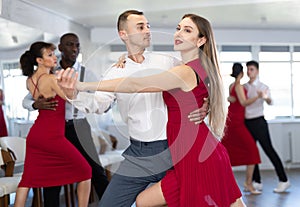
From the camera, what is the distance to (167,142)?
2840mm

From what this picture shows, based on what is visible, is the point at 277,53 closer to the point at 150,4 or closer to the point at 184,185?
the point at 150,4

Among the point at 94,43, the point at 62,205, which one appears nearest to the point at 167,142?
the point at 62,205

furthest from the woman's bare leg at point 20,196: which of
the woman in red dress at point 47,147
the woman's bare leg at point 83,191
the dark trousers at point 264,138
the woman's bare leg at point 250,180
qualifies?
the dark trousers at point 264,138

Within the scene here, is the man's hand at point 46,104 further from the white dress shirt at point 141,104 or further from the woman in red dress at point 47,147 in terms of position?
the white dress shirt at point 141,104

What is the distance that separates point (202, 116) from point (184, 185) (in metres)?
0.32

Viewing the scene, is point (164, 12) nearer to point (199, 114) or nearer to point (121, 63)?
point (121, 63)

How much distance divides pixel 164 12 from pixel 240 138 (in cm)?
225

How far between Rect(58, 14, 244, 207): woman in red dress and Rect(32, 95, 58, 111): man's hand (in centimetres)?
162

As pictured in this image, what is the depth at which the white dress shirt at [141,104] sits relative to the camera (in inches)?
112

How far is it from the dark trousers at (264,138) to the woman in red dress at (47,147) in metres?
2.67

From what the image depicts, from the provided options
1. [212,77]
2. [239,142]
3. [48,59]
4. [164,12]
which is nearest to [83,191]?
[48,59]

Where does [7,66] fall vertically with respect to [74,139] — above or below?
above

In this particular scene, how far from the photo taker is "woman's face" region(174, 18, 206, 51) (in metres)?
2.66

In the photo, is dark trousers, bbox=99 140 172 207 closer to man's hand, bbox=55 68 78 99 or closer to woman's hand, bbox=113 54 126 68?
woman's hand, bbox=113 54 126 68
